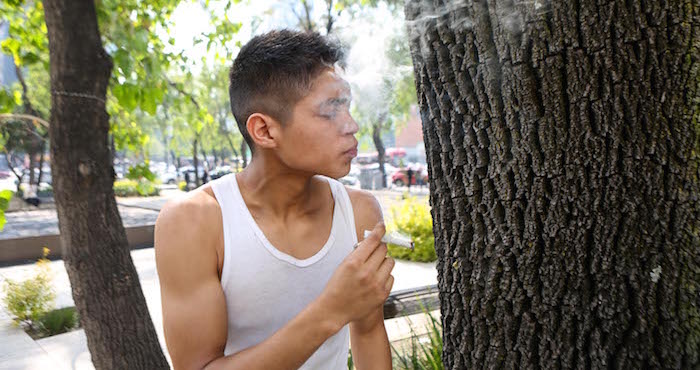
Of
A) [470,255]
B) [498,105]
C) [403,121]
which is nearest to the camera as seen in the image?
[498,105]

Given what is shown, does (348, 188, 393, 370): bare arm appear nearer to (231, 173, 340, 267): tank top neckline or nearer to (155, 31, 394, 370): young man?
(155, 31, 394, 370): young man

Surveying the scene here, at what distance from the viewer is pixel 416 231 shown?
36.5 feet

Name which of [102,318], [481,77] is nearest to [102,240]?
[102,318]

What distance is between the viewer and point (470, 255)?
153 centimetres

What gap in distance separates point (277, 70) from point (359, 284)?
66cm

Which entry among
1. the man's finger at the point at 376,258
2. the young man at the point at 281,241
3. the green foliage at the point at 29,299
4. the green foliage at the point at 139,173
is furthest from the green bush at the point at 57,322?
the man's finger at the point at 376,258

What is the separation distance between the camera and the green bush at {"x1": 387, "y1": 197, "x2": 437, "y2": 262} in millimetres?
10758

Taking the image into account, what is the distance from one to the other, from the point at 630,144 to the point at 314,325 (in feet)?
2.75

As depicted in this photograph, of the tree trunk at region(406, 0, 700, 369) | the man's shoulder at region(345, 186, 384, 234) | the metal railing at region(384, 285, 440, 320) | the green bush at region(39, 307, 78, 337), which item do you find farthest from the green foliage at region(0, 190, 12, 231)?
the green bush at region(39, 307, 78, 337)

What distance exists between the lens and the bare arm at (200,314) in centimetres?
144

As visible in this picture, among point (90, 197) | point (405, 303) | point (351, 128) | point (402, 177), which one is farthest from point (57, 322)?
point (402, 177)

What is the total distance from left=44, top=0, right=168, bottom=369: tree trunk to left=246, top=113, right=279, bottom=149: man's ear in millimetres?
1956

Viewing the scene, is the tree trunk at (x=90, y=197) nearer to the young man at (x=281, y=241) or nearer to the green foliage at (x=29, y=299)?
the young man at (x=281, y=241)

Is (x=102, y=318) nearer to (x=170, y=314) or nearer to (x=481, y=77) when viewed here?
(x=170, y=314)
